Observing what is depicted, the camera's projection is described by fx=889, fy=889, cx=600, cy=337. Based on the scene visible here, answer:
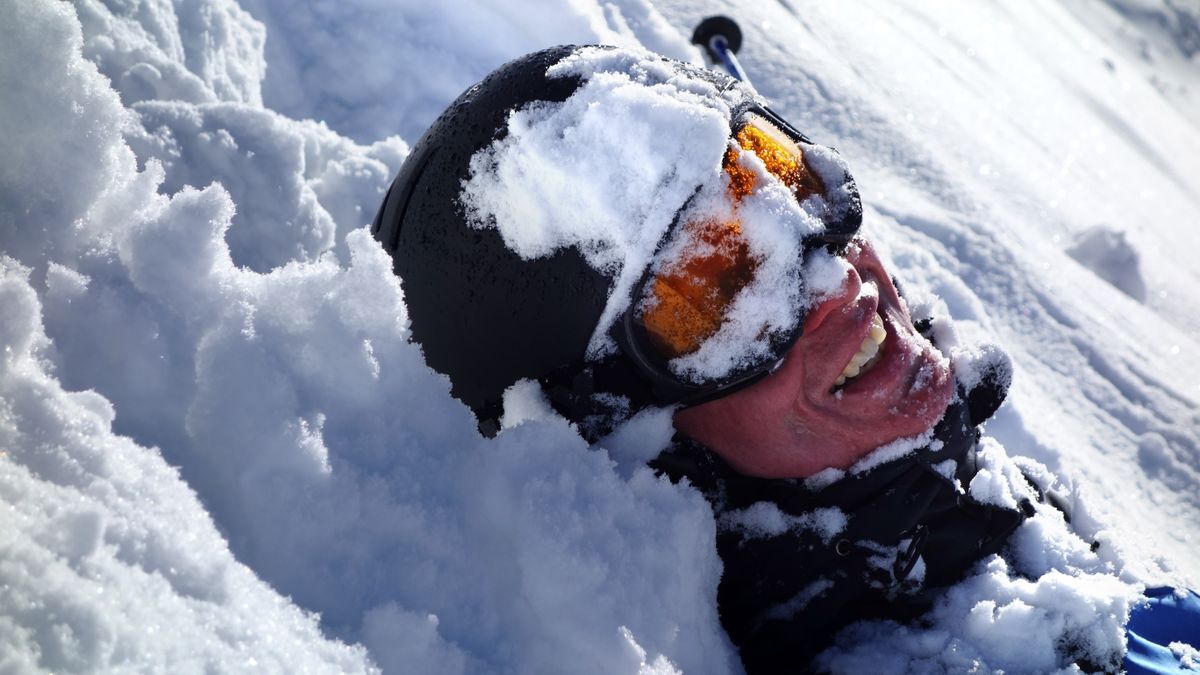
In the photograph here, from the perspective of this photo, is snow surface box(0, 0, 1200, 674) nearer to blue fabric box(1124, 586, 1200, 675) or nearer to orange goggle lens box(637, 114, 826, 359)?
blue fabric box(1124, 586, 1200, 675)

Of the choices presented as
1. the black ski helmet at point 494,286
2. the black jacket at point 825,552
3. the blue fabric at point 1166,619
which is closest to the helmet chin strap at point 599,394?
the black ski helmet at point 494,286

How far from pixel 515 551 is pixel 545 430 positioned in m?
0.21

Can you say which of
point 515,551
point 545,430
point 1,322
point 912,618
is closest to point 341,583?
point 515,551

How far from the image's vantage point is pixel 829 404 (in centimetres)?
171

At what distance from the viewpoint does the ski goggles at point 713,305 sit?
1529 mm

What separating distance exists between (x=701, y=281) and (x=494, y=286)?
38 cm

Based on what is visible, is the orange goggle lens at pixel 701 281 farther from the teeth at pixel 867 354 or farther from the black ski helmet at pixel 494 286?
the teeth at pixel 867 354

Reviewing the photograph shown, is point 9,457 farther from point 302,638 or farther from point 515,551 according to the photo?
point 515,551

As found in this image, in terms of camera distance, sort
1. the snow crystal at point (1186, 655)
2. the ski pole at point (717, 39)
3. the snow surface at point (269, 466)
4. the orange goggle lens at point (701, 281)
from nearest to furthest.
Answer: the snow surface at point (269, 466)
the orange goggle lens at point (701, 281)
the snow crystal at point (1186, 655)
the ski pole at point (717, 39)

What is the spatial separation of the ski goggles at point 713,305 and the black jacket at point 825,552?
19 cm

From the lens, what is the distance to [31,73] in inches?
51.3

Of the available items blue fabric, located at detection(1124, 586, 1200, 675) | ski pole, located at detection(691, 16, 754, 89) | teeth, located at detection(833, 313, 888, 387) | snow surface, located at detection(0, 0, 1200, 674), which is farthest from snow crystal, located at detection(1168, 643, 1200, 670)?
ski pole, located at detection(691, 16, 754, 89)

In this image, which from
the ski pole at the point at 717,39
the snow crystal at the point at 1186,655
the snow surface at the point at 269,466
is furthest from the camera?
the ski pole at the point at 717,39

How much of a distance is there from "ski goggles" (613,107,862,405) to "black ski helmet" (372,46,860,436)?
0.17 feet
